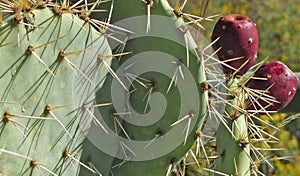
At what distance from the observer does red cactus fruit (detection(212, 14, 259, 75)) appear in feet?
6.01

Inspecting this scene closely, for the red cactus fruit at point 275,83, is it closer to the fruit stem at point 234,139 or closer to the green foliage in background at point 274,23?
the fruit stem at point 234,139

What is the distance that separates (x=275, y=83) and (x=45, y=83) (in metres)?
0.64

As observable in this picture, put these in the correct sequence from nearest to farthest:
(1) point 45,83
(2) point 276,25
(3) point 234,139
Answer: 1. (1) point 45,83
2. (3) point 234,139
3. (2) point 276,25

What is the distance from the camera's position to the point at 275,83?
6.24 ft

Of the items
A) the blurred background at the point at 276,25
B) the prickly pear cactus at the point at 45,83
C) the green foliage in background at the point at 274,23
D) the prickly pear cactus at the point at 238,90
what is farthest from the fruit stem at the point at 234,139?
the green foliage in background at the point at 274,23

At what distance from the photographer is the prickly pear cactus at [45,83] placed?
1438mm

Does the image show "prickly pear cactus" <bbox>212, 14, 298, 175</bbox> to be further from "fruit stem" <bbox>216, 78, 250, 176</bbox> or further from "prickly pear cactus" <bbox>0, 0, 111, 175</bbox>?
"prickly pear cactus" <bbox>0, 0, 111, 175</bbox>

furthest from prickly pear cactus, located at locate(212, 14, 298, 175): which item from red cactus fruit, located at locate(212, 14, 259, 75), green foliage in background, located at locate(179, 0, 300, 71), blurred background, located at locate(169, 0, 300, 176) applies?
green foliage in background, located at locate(179, 0, 300, 71)

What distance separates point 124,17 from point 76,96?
0.24m

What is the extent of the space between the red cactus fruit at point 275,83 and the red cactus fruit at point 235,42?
0.21 ft

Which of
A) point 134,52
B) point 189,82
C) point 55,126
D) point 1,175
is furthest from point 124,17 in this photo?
point 1,175

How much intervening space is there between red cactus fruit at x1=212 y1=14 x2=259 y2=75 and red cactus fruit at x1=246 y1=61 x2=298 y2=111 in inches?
2.5

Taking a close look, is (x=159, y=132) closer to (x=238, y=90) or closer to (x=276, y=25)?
(x=238, y=90)

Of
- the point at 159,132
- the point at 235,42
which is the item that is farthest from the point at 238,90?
the point at 159,132
